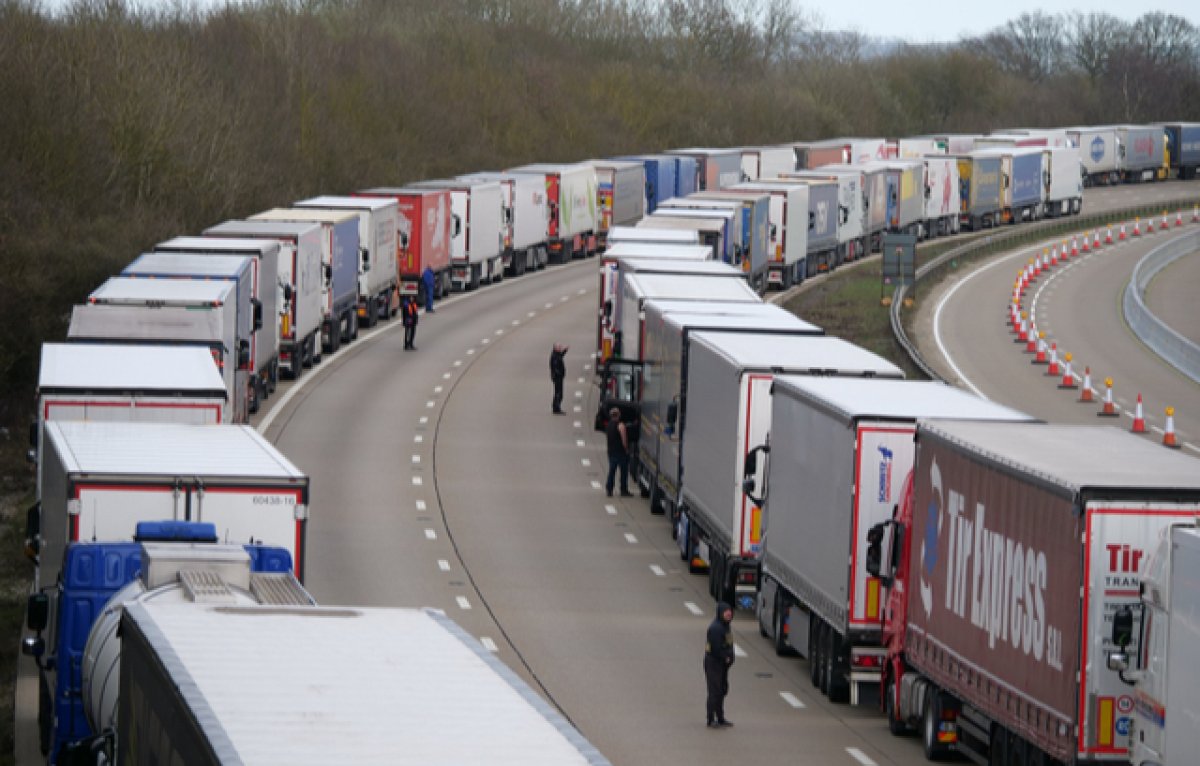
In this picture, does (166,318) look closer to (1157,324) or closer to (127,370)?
(127,370)

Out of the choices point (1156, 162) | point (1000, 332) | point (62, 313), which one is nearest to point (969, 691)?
point (62, 313)

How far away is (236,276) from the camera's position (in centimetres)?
3606

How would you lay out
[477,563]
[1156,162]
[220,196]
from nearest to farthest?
[477,563] < [220,196] < [1156,162]

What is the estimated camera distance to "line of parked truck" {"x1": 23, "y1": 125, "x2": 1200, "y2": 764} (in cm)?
1661

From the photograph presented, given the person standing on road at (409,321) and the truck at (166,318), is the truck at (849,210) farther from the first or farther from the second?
the truck at (166,318)

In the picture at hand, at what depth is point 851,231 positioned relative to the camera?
7706cm

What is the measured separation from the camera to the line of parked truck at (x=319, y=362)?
54.5 feet

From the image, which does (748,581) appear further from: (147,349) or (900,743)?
(147,349)

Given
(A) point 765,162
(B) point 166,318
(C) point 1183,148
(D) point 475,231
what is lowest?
(B) point 166,318

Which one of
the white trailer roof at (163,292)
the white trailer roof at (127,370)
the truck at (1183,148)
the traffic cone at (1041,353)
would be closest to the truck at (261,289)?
the white trailer roof at (163,292)

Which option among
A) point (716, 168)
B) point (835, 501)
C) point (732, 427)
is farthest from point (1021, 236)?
point (835, 501)

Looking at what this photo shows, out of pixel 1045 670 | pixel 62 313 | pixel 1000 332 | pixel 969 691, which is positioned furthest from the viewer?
pixel 1000 332

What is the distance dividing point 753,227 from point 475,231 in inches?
319

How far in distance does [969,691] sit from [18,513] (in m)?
17.4
